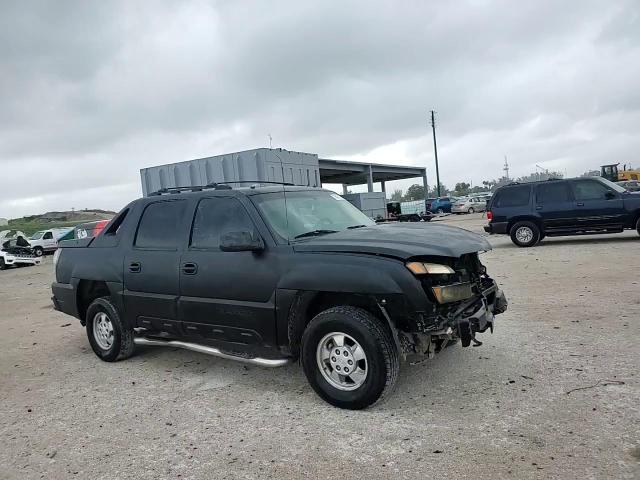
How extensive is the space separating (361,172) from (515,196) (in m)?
29.9

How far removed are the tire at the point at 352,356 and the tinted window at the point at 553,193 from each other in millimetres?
11696

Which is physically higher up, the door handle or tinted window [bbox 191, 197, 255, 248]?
tinted window [bbox 191, 197, 255, 248]

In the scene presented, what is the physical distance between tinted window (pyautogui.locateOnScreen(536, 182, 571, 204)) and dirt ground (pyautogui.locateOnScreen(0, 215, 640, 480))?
8.11 metres

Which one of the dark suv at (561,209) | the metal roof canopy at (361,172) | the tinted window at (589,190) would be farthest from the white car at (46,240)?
the tinted window at (589,190)

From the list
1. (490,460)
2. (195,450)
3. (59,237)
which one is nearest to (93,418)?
(195,450)

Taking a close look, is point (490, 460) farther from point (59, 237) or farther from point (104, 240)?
point (59, 237)

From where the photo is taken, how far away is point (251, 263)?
437cm

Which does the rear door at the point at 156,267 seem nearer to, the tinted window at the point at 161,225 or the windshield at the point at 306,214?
the tinted window at the point at 161,225

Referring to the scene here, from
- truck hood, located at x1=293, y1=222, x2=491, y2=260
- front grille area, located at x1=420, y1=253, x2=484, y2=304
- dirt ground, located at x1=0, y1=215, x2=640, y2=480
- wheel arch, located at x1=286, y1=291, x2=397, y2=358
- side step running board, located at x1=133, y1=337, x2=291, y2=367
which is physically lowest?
dirt ground, located at x1=0, y1=215, x2=640, y2=480

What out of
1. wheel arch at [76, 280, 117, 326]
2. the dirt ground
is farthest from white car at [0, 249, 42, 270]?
wheel arch at [76, 280, 117, 326]

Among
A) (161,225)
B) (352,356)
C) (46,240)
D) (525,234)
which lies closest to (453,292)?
(352,356)

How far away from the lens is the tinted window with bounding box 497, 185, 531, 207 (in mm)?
14234

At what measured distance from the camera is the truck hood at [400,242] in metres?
3.81

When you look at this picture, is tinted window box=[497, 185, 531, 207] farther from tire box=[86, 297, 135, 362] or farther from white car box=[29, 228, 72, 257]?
white car box=[29, 228, 72, 257]
